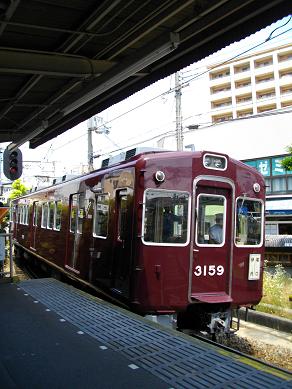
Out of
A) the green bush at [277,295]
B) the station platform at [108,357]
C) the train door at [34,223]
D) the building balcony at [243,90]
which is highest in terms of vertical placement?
the building balcony at [243,90]

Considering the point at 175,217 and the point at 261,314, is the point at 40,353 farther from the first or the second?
the point at 261,314

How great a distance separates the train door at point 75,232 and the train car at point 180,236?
3.13 feet

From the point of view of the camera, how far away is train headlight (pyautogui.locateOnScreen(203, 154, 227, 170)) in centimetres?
729

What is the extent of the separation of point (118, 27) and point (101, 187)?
3553 millimetres

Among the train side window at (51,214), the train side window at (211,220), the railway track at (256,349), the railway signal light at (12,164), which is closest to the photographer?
the railway track at (256,349)

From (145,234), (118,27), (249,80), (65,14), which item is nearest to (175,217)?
(145,234)

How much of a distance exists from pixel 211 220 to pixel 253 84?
60184 mm

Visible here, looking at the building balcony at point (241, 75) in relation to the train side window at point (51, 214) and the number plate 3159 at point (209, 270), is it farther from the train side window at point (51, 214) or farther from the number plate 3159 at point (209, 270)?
the number plate 3159 at point (209, 270)

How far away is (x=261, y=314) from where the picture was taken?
886 centimetres

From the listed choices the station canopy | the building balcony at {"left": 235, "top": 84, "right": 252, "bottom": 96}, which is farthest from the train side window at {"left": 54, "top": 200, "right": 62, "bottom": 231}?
the building balcony at {"left": 235, "top": 84, "right": 252, "bottom": 96}

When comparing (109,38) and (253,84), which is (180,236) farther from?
(253,84)

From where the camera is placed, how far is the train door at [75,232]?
957 centimetres

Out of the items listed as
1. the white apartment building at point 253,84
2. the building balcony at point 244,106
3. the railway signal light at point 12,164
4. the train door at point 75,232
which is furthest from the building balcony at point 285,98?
the train door at point 75,232

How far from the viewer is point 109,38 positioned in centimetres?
588
